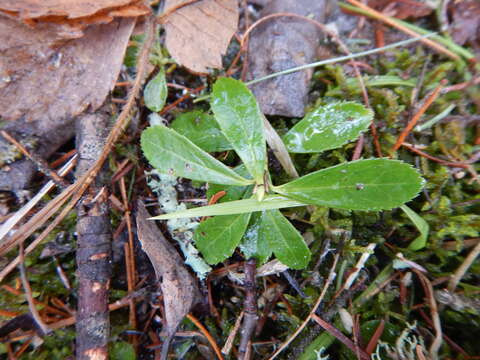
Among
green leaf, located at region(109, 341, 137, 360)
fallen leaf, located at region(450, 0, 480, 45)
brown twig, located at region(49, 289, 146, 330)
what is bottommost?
green leaf, located at region(109, 341, 137, 360)

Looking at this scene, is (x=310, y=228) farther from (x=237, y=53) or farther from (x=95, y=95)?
(x=95, y=95)

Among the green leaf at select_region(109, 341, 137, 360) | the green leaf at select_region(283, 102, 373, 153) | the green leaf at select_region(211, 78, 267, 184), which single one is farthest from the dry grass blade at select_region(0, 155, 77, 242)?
the green leaf at select_region(283, 102, 373, 153)

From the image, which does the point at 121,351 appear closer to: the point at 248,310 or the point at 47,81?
the point at 248,310

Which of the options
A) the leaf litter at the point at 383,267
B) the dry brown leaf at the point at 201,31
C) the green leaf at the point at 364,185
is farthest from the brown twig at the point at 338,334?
the dry brown leaf at the point at 201,31

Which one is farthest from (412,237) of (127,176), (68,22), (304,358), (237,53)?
(68,22)

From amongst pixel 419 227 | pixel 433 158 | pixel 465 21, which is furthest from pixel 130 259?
pixel 465 21

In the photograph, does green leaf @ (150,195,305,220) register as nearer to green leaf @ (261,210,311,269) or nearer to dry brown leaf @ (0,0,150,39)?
green leaf @ (261,210,311,269)
